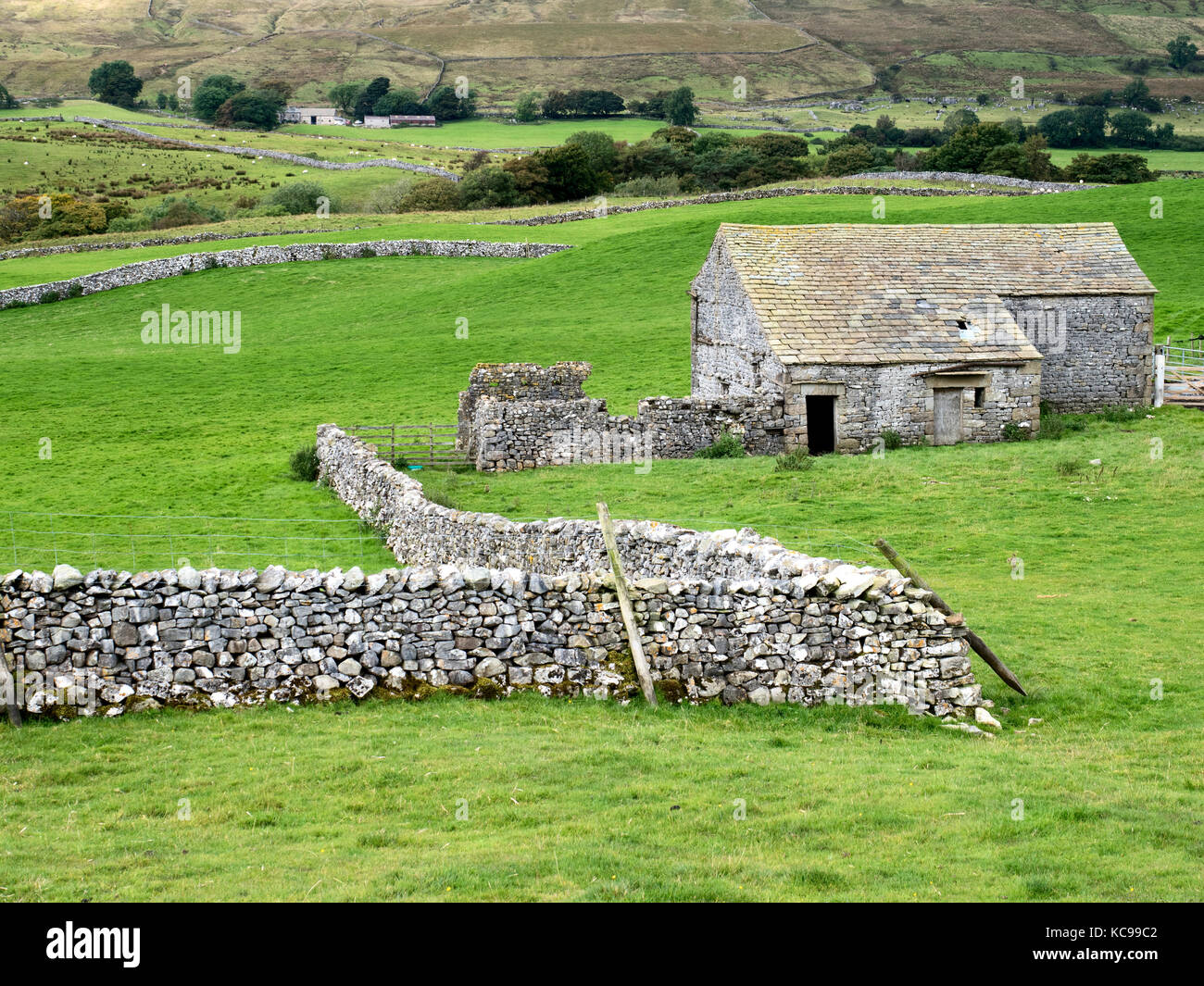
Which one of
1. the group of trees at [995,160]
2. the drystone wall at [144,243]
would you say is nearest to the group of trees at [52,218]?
the drystone wall at [144,243]

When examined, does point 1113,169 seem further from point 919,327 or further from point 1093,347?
point 919,327

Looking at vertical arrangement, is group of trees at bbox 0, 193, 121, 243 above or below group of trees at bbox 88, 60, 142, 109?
below

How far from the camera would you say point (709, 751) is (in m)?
12.0

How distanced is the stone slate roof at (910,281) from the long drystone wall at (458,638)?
61.0 feet

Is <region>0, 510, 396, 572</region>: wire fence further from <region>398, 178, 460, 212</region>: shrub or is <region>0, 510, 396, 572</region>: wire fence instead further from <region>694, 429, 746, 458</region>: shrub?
<region>398, 178, 460, 212</region>: shrub

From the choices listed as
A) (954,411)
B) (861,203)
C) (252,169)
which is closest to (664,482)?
(954,411)

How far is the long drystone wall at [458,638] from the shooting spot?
13.4 metres

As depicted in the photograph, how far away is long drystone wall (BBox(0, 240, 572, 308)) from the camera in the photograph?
59.1m

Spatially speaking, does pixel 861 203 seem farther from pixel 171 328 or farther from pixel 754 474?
pixel 754 474

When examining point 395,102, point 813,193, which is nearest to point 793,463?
point 813,193

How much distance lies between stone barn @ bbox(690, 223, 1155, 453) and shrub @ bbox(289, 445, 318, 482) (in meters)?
11.8

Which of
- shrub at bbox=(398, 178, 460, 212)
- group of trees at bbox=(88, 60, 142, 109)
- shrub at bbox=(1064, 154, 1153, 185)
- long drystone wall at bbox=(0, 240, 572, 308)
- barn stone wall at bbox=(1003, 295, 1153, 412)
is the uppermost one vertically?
group of trees at bbox=(88, 60, 142, 109)

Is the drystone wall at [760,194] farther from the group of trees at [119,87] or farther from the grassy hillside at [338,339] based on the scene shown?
the group of trees at [119,87]

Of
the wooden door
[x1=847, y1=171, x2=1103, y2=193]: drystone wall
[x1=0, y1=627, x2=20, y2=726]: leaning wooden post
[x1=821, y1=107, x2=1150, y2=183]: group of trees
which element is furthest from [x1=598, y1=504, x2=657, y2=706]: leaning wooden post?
[x1=821, y1=107, x2=1150, y2=183]: group of trees
